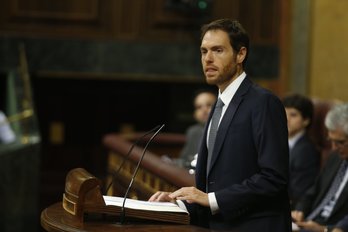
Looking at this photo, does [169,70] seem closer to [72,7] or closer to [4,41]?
[72,7]

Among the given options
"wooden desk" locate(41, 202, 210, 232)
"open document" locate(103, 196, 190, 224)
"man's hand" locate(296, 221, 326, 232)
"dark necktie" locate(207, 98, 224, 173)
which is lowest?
"man's hand" locate(296, 221, 326, 232)

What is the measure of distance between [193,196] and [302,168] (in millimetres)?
2126

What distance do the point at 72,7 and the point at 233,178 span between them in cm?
599

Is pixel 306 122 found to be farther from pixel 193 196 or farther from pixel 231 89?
pixel 193 196

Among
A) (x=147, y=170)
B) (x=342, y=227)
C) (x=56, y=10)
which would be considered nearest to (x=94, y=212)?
(x=342, y=227)

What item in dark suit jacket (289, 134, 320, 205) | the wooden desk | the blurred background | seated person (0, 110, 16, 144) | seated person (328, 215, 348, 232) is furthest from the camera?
the blurred background

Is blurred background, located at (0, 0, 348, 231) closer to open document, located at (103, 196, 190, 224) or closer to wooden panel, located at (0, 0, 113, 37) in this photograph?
wooden panel, located at (0, 0, 113, 37)

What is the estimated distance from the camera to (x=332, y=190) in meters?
4.19

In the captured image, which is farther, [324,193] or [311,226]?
[324,193]

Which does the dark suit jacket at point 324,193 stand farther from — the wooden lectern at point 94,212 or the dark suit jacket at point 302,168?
the wooden lectern at point 94,212

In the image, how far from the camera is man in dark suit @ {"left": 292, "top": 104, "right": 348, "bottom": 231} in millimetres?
3945

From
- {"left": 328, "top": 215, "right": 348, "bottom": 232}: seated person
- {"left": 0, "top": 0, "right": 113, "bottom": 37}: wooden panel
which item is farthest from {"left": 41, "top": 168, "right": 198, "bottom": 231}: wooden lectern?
{"left": 0, "top": 0, "right": 113, "bottom": 37}: wooden panel

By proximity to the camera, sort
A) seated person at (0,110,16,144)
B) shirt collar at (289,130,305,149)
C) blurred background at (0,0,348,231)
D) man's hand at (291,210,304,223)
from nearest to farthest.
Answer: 1. man's hand at (291,210,304,223)
2. shirt collar at (289,130,305,149)
3. seated person at (0,110,16,144)
4. blurred background at (0,0,348,231)

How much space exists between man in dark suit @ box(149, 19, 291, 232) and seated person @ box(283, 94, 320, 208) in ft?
6.35
